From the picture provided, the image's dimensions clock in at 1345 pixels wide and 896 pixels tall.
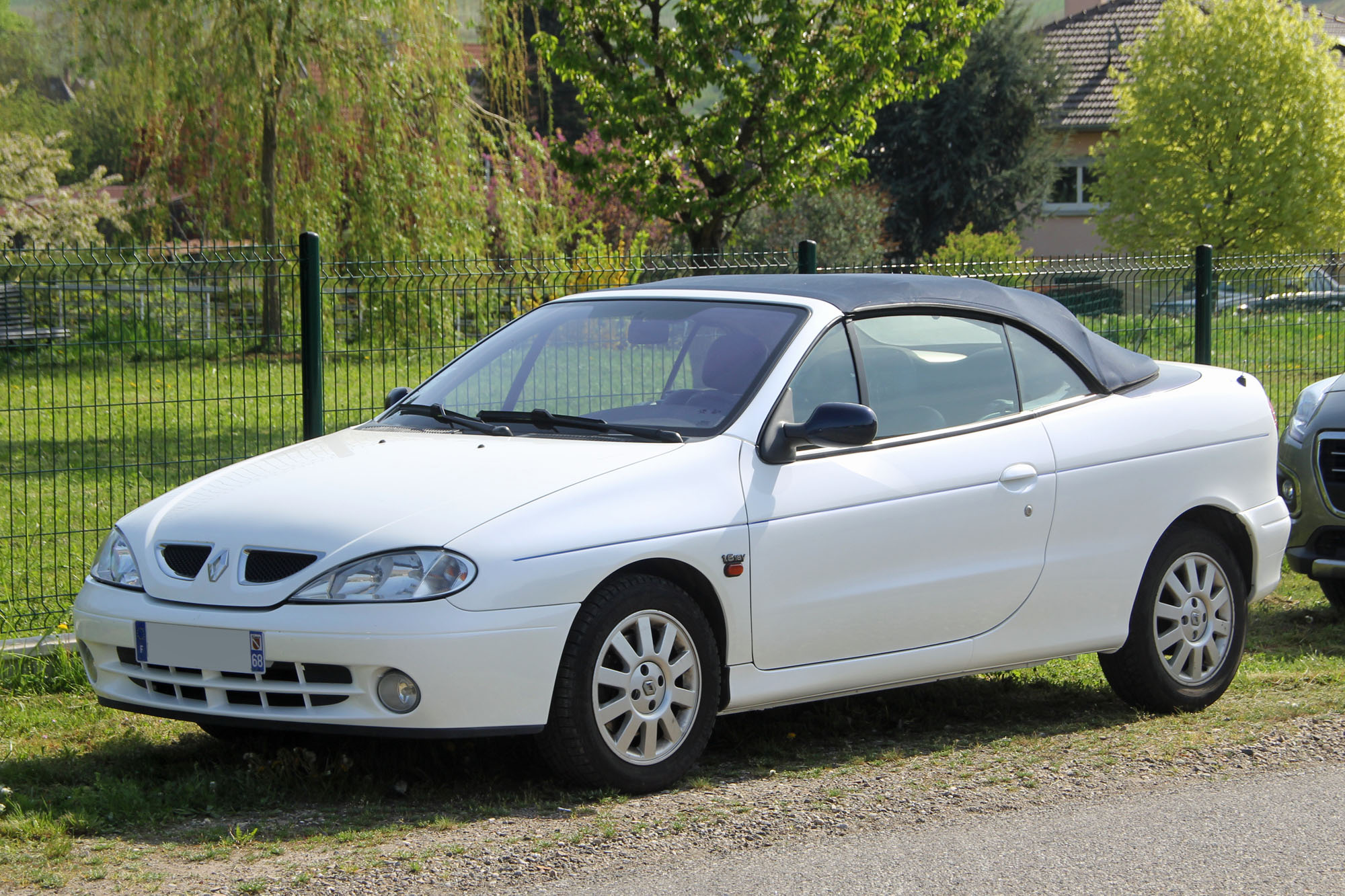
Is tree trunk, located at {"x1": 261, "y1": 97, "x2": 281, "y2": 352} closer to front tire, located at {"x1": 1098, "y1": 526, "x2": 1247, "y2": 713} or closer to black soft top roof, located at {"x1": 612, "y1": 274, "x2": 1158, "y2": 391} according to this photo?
black soft top roof, located at {"x1": 612, "y1": 274, "x2": 1158, "y2": 391}

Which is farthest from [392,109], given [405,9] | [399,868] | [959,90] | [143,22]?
[959,90]

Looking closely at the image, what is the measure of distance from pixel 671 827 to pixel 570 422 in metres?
1.53

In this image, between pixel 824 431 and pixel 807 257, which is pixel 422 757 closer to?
pixel 824 431

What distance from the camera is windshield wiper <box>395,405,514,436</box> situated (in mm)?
5633

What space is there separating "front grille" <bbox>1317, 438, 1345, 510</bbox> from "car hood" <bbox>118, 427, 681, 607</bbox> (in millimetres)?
4376

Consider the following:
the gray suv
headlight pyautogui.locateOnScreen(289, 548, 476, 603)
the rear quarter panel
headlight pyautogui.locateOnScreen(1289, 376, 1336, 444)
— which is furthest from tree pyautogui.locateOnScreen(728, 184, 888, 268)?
headlight pyautogui.locateOnScreen(289, 548, 476, 603)

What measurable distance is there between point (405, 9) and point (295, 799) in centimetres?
1841

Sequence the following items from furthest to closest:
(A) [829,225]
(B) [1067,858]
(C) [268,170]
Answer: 1. (A) [829,225]
2. (C) [268,170]
3. (B) [1067,858]

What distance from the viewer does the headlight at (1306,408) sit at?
8.36 m

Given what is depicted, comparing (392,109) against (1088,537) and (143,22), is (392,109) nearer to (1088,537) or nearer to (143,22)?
(143,22)

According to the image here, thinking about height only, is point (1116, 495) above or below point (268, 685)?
above

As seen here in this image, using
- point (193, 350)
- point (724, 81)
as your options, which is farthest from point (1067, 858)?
point (724, 81)

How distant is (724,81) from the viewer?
717 inches

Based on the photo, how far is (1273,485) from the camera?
262 inches
